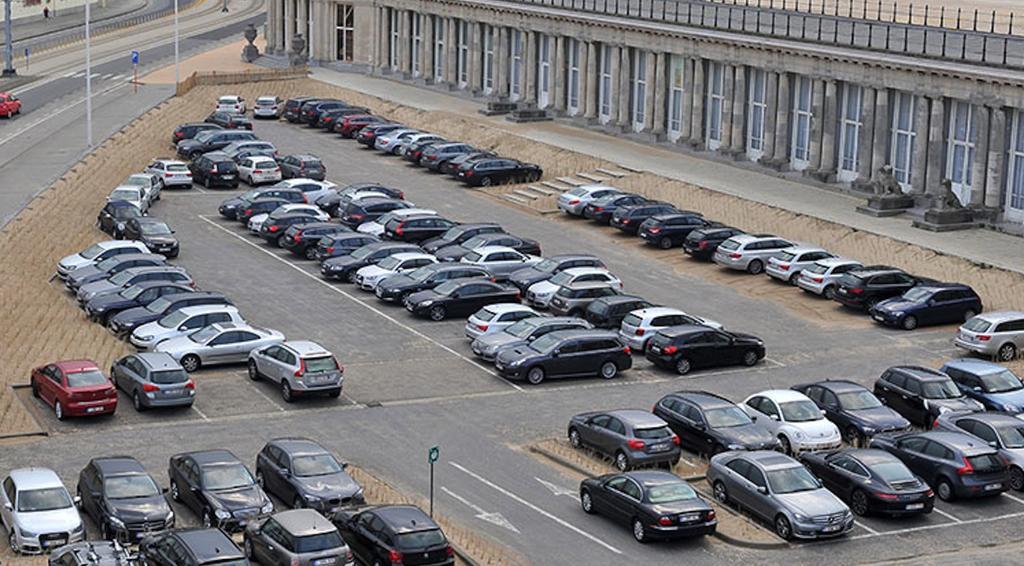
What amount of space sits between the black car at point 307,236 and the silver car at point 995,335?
24.2 m

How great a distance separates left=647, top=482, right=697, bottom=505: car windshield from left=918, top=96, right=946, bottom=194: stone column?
38509mm

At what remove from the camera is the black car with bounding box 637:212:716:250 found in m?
71.5

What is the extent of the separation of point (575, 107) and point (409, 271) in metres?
42.4

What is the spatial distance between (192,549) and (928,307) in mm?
31748

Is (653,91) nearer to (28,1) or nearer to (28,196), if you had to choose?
(28,196)

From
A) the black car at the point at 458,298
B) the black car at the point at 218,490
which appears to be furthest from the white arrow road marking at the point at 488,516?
the black car at the point at 458,298

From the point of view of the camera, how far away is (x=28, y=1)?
17150 cm

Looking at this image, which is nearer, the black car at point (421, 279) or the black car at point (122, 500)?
the black car at point (122, 500)

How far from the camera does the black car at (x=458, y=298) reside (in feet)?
196

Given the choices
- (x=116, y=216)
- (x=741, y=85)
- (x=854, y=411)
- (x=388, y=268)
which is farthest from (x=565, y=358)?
(x=741, y=85)

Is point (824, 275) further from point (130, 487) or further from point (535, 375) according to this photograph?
point (130, 487)

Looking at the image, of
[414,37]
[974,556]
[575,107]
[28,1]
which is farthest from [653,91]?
[28,1]

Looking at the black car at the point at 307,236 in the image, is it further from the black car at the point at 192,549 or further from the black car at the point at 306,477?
the black car at the point at 192,549

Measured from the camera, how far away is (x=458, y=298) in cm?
6003
